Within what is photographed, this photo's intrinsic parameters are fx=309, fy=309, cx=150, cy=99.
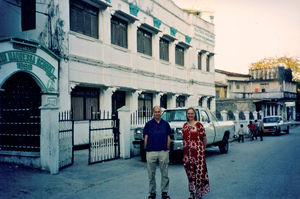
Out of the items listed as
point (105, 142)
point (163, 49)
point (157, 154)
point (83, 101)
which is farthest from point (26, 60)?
point (163, 49)

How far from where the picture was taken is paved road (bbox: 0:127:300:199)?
673 cm

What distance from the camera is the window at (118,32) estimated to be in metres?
17.9

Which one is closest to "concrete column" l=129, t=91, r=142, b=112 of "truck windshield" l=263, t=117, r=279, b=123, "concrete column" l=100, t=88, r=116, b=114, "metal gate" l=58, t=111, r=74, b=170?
"concrete column" l=100, t=88, r=116, b=114

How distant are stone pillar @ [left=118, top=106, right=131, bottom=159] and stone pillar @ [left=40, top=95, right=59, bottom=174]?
A: 136 inches

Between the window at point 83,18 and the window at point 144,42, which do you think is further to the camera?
the window at point 144,42

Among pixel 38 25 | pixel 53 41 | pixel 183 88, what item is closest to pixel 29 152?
pixel 53 41

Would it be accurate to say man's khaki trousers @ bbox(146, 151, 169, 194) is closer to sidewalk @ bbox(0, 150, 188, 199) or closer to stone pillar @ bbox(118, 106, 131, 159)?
sidewalk @ bbox(0, 150, 188, 199)

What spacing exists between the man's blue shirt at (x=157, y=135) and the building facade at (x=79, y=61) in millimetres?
3536

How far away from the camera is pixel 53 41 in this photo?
14.0 m

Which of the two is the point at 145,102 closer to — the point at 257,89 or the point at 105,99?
the point at 105,99

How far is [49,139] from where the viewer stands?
8.59m

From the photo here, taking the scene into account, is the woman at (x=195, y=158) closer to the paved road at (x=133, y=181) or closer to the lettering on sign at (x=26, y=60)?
the paved road at (x=133, y=181)

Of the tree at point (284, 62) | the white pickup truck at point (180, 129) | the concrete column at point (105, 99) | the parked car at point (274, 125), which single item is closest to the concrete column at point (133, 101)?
the concrete column at point (105, 99)

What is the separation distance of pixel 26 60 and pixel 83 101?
4.00 metres
